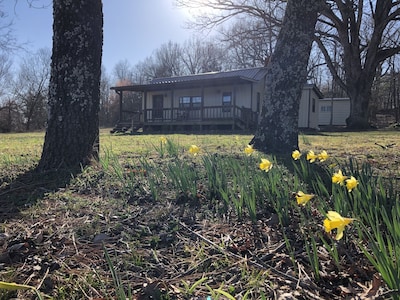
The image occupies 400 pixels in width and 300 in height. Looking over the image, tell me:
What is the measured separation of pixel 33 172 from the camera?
347cm

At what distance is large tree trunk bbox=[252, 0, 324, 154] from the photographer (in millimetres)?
5238

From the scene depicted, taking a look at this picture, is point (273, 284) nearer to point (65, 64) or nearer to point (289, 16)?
point (65, 64)

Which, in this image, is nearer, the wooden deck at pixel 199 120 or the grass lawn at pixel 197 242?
the grass lawn at pixel 197 242

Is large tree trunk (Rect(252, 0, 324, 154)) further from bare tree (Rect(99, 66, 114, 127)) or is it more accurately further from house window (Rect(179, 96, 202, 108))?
bare tree (Rect(99, 66, 114, 127))

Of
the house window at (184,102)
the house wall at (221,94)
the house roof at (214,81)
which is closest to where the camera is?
the house roof at (214,81)

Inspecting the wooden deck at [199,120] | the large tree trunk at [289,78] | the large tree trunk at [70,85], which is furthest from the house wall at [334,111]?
the large tree trunk at [70,85]

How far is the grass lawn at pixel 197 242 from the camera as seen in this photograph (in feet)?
4.29

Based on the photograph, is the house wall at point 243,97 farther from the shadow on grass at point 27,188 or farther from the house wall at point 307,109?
the shadow on grass at point 27,188

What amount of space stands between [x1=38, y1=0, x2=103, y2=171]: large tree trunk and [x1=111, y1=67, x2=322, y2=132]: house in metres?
15.0

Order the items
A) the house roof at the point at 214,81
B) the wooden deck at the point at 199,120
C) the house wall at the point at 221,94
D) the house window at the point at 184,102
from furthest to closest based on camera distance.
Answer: the house window at the point at 184,102, the house wall at the point at 221,94, the house roof at the point at 214,81, the wooden deck at the point at 199,120

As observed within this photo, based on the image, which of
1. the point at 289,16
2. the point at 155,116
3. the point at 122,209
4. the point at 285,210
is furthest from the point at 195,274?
the point at 155,116

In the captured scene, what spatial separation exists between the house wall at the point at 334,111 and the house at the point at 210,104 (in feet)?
33.9

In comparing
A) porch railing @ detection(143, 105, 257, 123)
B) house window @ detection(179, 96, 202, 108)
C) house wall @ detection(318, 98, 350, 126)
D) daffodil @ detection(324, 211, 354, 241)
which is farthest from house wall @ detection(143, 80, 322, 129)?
daffodil @ detection(324, 211, 354, 241)

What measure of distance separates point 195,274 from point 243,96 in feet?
66.9
